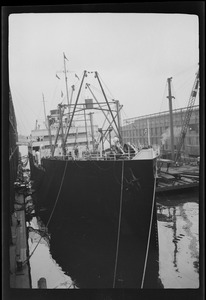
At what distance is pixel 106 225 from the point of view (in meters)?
7.52

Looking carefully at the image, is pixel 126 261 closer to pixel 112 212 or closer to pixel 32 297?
pixel 112 212

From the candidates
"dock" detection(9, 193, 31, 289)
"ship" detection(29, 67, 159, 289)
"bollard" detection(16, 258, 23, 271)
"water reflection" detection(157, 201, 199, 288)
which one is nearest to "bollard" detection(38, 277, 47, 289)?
"dock" detection(9, 193, 31, 289)

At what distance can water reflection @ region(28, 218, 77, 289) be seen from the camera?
5.52 m

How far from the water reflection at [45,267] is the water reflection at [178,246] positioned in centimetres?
223

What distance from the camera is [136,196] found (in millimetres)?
7098

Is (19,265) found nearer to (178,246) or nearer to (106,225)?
(106,225)

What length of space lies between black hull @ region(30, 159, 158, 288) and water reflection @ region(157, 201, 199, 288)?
0.37 metres

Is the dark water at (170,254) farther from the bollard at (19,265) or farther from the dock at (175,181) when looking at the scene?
the dock at (175,181)

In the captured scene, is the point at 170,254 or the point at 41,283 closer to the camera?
the point at 41,283

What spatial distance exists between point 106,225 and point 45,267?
1872 mm

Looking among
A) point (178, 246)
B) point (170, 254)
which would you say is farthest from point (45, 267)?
point (178, 246)

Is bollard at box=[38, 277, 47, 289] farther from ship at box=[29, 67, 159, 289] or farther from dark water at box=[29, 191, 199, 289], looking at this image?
ship at box=[29, 67, 159, 289]
